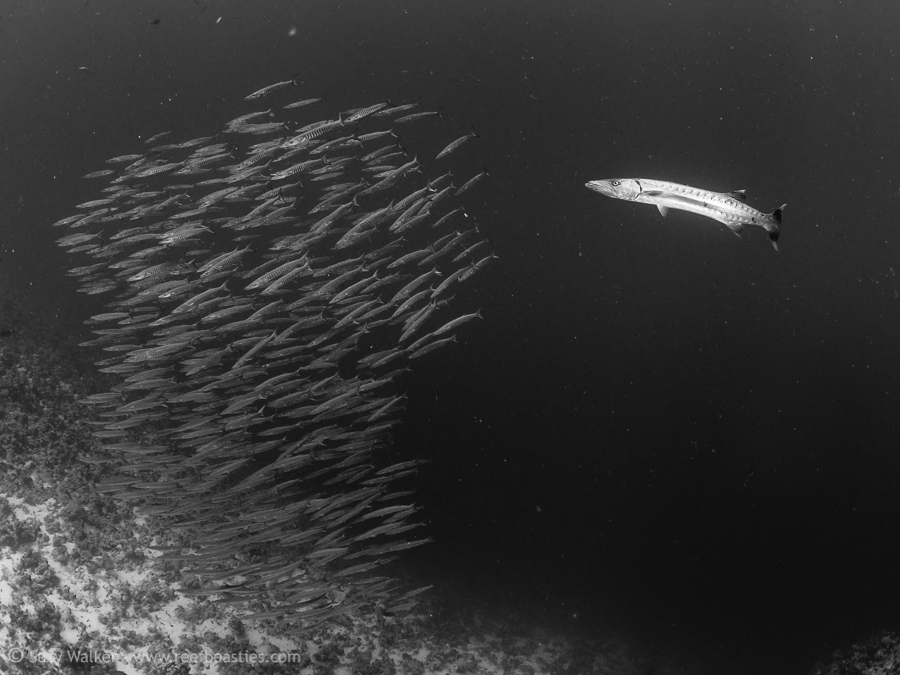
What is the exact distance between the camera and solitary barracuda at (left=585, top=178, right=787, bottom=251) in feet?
10.7

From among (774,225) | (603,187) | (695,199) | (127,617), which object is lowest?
(127,617)

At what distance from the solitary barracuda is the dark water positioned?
1180 centimetres

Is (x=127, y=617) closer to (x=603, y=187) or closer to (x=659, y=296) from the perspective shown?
(x=603, y=187)

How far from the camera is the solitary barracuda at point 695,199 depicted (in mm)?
3260

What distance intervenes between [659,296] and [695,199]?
1516 centimetres

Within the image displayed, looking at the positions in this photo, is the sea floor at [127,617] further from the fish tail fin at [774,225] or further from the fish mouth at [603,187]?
the fish tail fin at [774,225]

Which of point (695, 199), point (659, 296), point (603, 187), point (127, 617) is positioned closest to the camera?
point (695, 199)

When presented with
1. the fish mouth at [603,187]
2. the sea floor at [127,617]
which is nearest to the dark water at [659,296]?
the sea floor at [127,617]

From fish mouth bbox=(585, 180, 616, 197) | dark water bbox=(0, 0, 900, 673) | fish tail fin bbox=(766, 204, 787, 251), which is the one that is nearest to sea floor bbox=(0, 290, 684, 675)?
dark water bbox=(0, 0, 900, 673)

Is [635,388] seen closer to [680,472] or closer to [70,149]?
[680,472]

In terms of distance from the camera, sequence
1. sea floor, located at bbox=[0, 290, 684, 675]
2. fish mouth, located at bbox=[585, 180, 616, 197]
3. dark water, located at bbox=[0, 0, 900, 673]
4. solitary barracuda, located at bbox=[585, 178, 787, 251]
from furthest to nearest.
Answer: dark water, located at bbox=[0, 0, 900, 673], sea floor, located at bbox=[0, 290, 684, 675], fish mouth, located at bbox=[585, 180, 616, 197], solitary barracuda, located at bbox=[585, 178, 787, 251]

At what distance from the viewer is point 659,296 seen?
17.5 meters

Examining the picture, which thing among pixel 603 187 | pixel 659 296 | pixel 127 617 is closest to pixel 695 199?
pixel 603 187

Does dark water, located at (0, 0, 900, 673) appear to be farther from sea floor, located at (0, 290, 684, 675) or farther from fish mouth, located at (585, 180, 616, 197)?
fish mouth, located at (585, 180, 616, 197)
